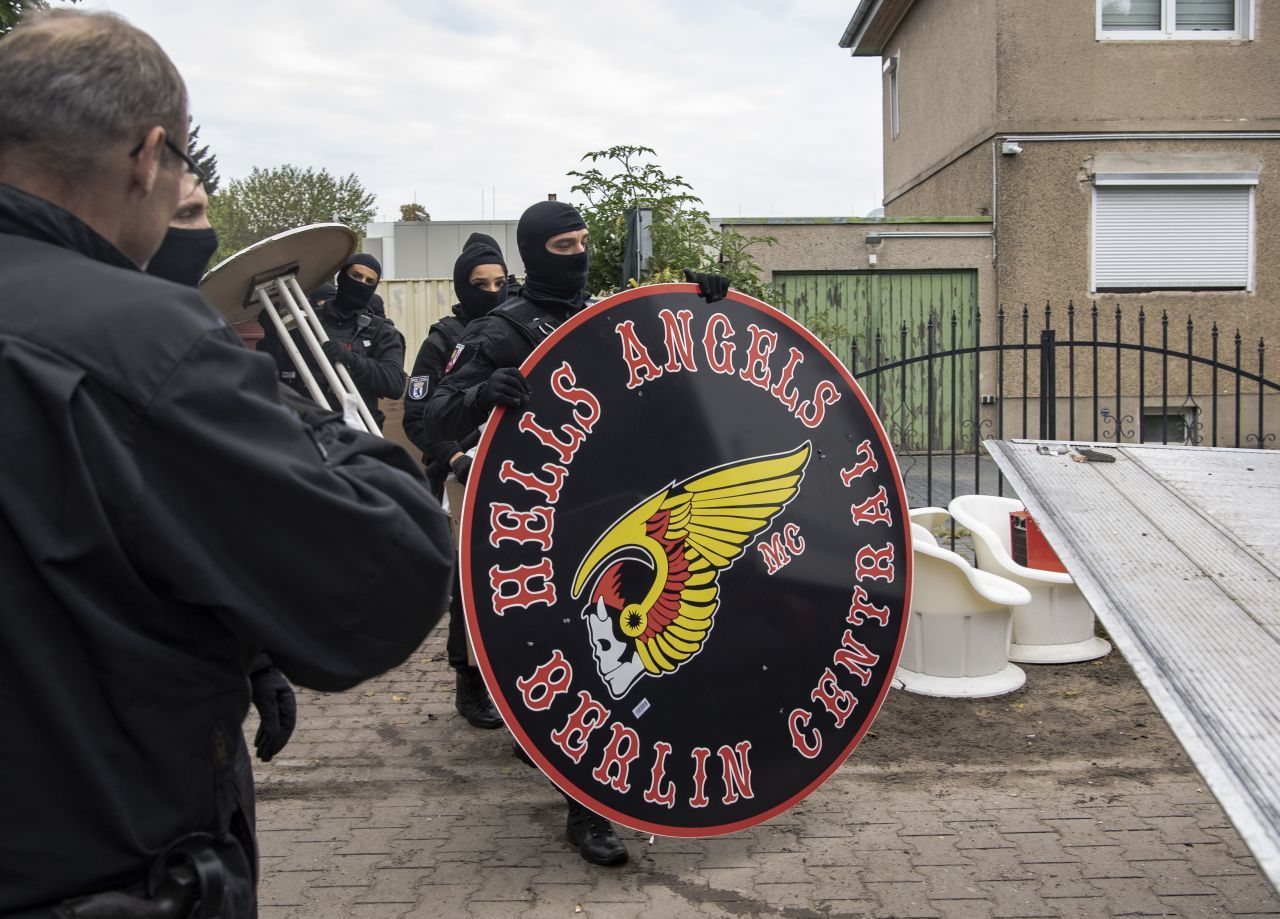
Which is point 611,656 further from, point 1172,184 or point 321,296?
point 1172,184

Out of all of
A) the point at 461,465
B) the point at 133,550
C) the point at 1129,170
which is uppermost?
the point at 1129,170

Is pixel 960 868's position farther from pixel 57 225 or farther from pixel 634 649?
pixel 57 225

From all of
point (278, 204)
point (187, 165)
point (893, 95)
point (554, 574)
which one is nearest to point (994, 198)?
point (893, 95)

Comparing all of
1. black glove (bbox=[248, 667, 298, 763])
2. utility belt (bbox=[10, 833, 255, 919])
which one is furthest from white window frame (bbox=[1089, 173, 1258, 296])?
utility belt (bbox=[10, 833, 255, 919])

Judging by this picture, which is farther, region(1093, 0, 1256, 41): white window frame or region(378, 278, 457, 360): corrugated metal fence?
region(1093, 0, 1256, 41): white window frame

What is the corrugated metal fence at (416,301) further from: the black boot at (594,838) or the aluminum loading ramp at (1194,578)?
the black boot at (594,838)

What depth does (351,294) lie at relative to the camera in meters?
6.48

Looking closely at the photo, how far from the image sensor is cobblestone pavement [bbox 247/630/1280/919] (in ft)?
10.7

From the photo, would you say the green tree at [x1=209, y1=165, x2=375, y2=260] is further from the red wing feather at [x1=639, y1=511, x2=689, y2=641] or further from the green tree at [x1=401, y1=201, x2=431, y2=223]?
the red wing feather at [x1=639, y1=511, x2=689, y2=641]

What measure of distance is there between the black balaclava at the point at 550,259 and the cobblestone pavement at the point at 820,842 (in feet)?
6.18

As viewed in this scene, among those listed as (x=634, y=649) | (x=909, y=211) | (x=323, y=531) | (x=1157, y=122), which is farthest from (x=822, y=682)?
(x=909, y=211)

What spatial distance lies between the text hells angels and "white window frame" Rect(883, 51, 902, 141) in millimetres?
15631

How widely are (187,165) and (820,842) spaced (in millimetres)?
3033

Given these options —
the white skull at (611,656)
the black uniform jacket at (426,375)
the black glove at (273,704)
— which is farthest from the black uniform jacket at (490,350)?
the black glove at (273,704)
